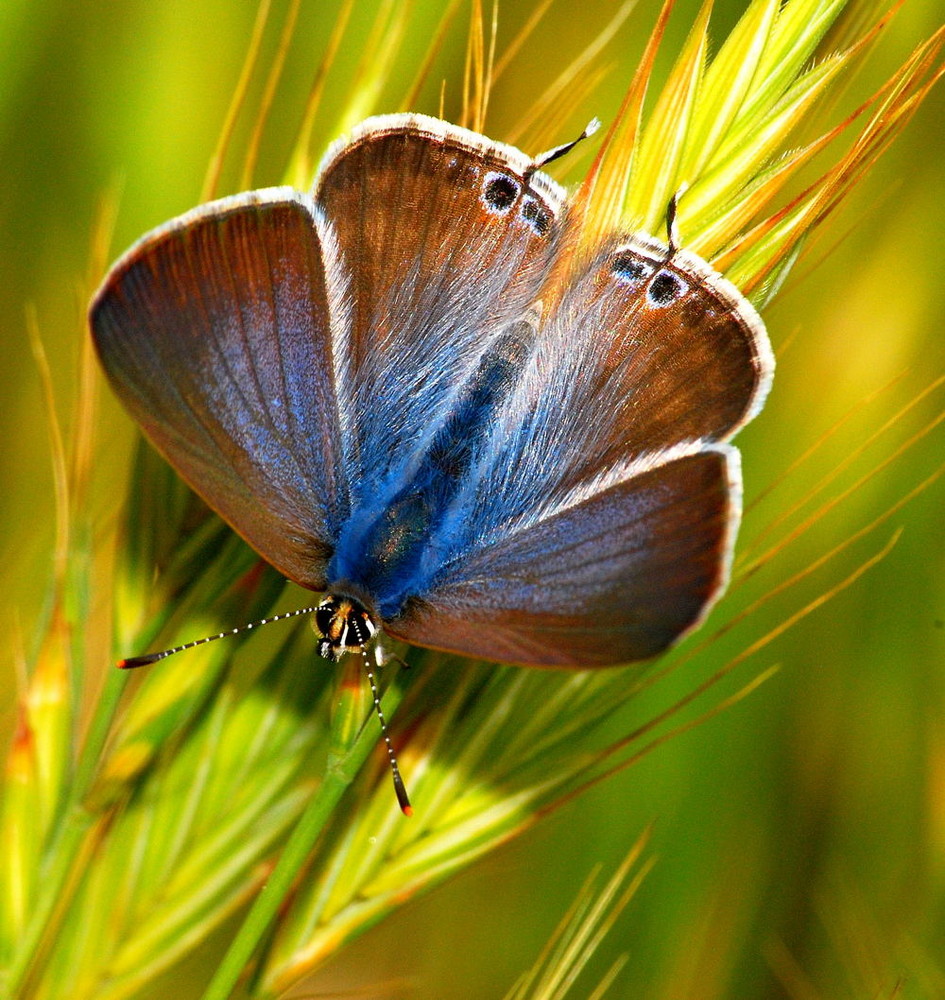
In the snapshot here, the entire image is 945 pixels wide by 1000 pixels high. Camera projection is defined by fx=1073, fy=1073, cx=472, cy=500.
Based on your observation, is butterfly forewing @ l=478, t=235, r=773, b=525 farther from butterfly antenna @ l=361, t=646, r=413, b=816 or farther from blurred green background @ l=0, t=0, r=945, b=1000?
butterfly antenna @ l=361, t=646, r=413, b=816

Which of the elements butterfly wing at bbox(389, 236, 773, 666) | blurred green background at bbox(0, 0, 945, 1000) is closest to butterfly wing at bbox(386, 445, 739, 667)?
butterfly wing at bbox(389, 236, 773, 666)

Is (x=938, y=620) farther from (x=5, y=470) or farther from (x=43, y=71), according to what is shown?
(x=43, y=71)

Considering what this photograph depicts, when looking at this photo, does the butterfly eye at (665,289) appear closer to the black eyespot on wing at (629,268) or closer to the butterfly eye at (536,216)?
the black eyespot on wing at (629,268)

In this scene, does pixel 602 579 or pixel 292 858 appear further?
pixel 602 579

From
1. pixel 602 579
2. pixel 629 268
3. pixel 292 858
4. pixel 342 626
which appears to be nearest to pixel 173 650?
pixel 342 626

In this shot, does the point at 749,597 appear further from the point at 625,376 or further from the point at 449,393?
the point at 449,393

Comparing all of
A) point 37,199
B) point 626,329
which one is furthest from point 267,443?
point 37,199
